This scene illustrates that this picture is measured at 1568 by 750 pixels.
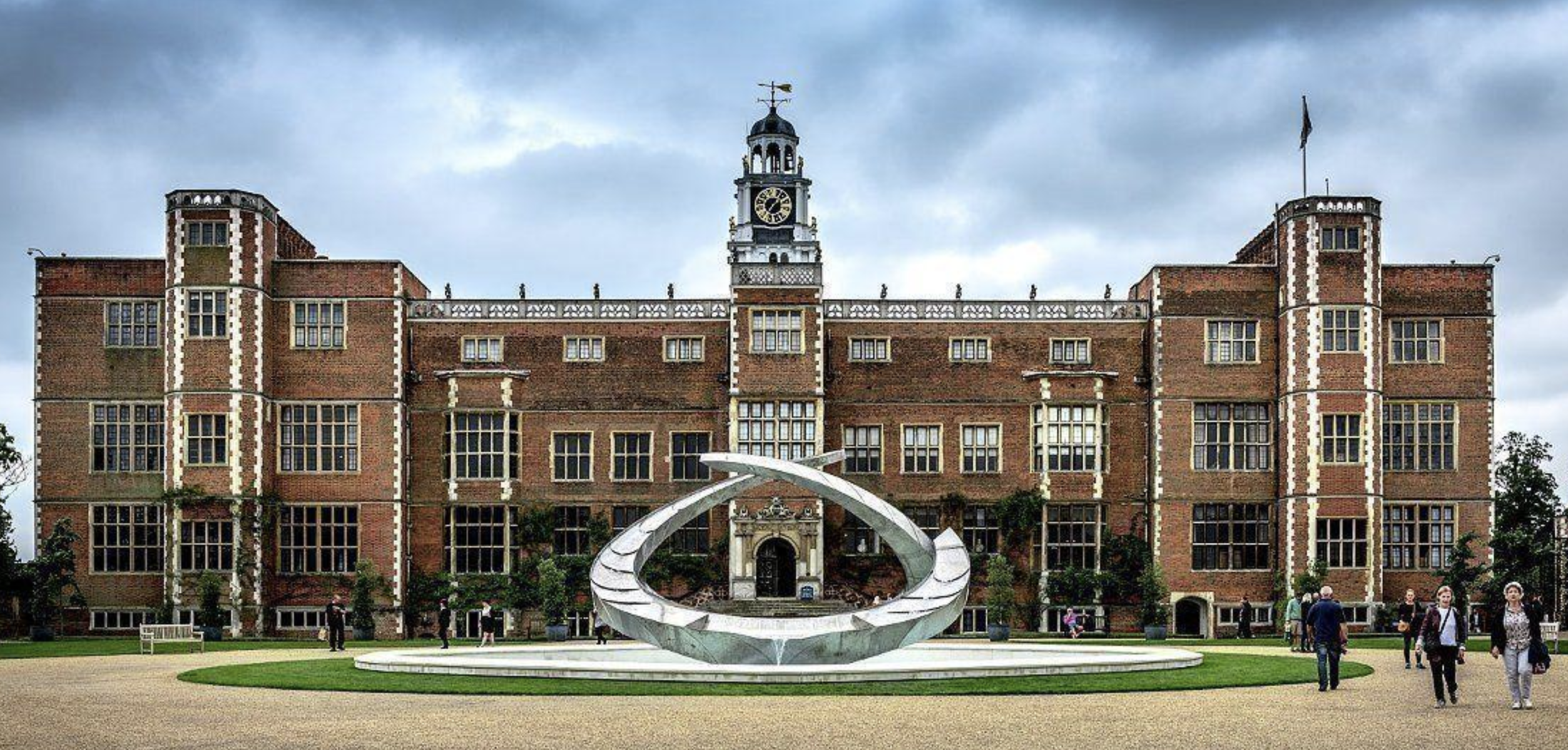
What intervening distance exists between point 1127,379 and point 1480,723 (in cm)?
3430

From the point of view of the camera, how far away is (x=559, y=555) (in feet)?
178

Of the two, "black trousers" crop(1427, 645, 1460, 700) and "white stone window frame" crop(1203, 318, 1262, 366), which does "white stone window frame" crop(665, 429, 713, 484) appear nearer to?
"white stone window frame" crop(1203, 318, 1262, 366)

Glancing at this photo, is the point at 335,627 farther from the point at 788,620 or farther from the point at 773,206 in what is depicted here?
the point at 773,206

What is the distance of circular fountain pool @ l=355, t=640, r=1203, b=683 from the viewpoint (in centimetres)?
2788

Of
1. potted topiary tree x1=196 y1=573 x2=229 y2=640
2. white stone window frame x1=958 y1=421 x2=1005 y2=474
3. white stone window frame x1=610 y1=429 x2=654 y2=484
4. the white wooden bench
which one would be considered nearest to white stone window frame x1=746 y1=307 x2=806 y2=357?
white stone window frame x1=610 y1=429 x2=654 y2=484

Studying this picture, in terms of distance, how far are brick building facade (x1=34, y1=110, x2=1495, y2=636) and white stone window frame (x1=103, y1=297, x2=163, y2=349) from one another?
0.31ft

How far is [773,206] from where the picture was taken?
95250 millimetres

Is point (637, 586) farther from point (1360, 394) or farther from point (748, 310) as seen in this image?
point (1360, 394)

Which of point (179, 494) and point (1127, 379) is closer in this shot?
point (179, 494)

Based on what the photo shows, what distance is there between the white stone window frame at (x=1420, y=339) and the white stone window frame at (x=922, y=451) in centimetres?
1387

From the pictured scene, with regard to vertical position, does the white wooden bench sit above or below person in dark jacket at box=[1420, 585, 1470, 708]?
below

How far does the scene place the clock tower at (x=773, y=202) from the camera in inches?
3728

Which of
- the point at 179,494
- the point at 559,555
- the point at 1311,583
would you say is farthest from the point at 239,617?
the point at 1311,583

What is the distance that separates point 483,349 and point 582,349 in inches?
121
